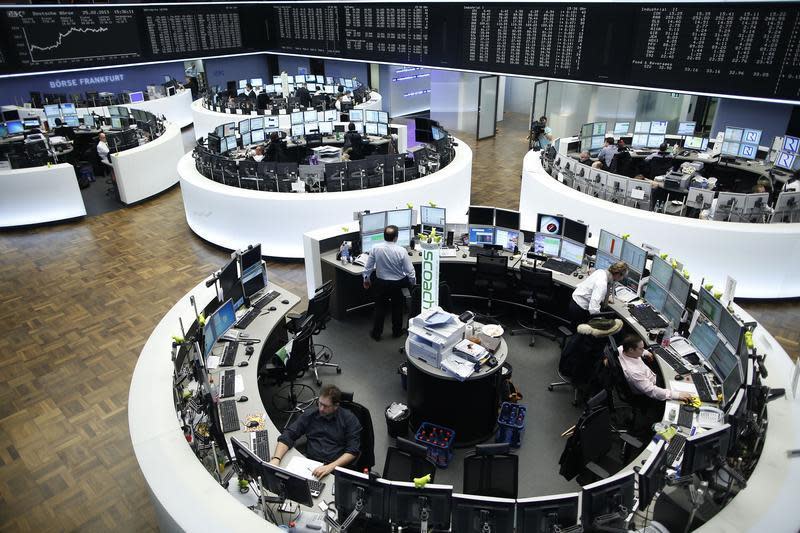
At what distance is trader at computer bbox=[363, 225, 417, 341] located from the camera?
5.71 meters

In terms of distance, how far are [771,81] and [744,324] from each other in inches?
200

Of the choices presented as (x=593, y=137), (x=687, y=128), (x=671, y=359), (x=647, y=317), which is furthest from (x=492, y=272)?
(x=687, y=128)

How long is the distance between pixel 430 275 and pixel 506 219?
1.68 meters

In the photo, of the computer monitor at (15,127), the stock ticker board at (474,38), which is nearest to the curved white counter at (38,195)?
the computer monitor at (15,127)

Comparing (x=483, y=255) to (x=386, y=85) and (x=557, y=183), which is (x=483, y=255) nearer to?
(x=557, y=183)

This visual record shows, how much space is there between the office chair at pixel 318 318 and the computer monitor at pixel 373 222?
3.52 ft

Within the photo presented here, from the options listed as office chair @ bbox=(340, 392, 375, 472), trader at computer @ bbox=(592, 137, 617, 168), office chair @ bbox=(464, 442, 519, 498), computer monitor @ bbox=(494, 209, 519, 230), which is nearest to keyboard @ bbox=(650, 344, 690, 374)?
office chair @ bbox=(464, 442, 519, 498)

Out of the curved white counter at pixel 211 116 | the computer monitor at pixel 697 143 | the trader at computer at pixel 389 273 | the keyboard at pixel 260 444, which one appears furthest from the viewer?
the curved white counter at pixel 211 116

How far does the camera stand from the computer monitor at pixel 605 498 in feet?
9.32

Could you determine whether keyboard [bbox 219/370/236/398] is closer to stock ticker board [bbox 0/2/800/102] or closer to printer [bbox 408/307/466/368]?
printer [bbox 408/307/466/368]

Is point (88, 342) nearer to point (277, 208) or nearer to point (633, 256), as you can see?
point (277, 208)

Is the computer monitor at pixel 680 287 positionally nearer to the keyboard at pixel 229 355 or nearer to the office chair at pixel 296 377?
the office chair at pixel 296 377

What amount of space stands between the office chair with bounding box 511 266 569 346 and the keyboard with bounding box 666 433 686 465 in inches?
76.7

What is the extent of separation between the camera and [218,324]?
4750 millimetres
